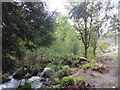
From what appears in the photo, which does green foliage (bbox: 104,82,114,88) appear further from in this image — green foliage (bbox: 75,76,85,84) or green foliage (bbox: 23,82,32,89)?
green foliage (bbox: 23,82,32,89)

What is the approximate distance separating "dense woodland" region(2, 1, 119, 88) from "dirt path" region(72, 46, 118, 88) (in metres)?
0.05

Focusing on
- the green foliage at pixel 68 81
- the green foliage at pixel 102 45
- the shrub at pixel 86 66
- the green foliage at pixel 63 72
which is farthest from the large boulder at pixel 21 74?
the green foliage at pixel 102 45

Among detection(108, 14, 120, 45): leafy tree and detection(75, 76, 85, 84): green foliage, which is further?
detection(75, 76, 85, 84): green foliage

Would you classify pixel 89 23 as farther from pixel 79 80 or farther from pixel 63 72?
pixel 79 80

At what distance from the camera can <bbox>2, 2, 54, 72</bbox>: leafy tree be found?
254 centimetres

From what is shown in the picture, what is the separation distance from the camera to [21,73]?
3.78 metres

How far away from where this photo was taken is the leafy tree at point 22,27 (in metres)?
2.54

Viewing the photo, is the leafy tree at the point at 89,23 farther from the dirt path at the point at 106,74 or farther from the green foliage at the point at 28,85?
the green foliage at the point at 28,85

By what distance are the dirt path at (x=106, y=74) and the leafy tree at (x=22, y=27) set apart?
0.87 meters

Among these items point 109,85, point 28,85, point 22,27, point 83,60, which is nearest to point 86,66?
point 83,60

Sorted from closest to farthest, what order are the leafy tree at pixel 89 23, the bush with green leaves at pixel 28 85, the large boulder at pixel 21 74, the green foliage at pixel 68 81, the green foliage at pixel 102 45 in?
1. the green foliage at pixel 68 81
2. the bush with green leaves at pixel 28 85
3. the leafy tree at pixel 89 23
4. the green foliage at pixel 102 45
5. the large boulder at pixel 21 74

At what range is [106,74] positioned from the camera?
3363 mm

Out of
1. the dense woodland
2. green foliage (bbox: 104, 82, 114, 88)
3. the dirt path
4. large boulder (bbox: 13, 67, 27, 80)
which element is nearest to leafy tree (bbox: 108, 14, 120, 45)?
the dense woodland

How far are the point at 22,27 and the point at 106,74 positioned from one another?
1481mm
